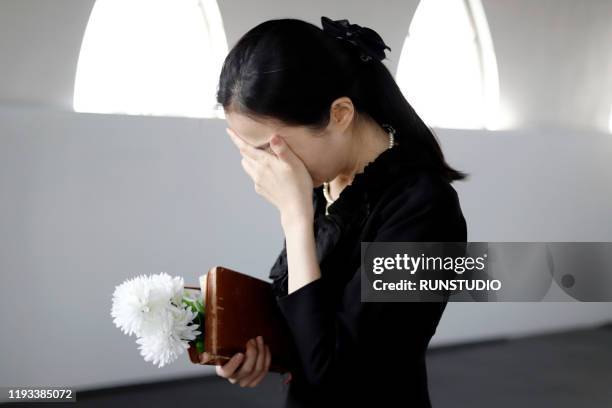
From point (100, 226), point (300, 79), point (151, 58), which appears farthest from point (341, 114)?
point (151, 58)

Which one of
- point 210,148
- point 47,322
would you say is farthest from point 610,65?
point 47,322

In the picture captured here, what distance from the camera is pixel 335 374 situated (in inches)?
43.7

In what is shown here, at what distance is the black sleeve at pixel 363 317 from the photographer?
43.5 inches

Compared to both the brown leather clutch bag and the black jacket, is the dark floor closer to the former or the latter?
the brown leather clutch bag

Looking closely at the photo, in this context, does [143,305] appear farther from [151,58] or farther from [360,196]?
[151,58]

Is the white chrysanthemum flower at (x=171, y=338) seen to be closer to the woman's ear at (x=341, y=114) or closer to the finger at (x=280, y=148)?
the finger at (x=280, y=148)

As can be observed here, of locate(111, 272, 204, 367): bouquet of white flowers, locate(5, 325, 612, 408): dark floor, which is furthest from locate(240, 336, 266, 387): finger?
locate(5, 325, 612, 408): dark floor

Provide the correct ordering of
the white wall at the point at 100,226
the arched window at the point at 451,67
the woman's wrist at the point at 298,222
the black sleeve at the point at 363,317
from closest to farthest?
the black sleeve at the point at 363,317 → the woman's wrist at the point at 298,222 → the white wall at the point at 100,226 → the arched window at the point at 451,67

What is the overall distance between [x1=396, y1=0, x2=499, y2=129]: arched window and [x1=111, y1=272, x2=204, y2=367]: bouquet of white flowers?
4.48 meters

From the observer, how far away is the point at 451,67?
590 centimetres

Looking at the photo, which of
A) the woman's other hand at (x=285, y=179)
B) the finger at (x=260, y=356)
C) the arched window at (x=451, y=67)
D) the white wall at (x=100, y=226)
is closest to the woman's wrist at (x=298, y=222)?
the woman's other hand at (x=285, y=179)

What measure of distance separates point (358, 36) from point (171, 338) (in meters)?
0.68

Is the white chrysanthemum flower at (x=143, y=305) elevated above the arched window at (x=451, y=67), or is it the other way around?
the arched window at (x=451, y=67)

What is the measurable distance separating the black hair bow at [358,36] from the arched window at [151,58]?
10.6 ft
